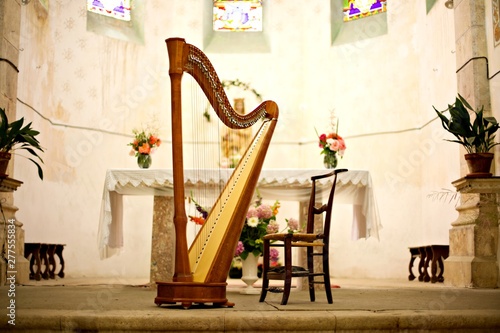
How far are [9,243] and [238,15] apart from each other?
23.1 feet

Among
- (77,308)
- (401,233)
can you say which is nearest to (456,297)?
(77,308)

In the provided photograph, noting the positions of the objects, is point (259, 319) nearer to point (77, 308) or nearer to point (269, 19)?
point (77, 308)

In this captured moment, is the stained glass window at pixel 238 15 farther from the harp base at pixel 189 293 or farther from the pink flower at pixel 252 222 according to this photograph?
the harp base at pixel 189 293

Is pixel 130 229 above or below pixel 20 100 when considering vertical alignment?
below

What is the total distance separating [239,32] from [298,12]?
1104mm

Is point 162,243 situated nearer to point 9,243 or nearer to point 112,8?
point 9,243

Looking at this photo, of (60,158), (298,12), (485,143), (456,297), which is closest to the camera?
(456,297)

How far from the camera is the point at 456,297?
4.77 metres

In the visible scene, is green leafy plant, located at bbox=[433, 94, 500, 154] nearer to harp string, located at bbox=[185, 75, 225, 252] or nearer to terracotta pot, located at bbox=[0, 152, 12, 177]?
harp string, located at bbox=[185, 75, 225, 252]

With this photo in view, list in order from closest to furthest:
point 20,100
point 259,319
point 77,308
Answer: point 259,319, point 77,308, point 20,100

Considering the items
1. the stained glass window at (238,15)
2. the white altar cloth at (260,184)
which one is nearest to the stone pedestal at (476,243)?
the white altar cloth at (260,184)

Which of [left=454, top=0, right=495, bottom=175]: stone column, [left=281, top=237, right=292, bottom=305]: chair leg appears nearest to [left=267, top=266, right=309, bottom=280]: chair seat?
[left=281, top=237, right=292, bottom=305]: chair leg

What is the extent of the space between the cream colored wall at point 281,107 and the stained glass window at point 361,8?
0.28m

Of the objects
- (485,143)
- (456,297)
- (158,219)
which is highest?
(485,143)
